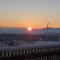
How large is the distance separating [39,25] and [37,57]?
3.79 ft

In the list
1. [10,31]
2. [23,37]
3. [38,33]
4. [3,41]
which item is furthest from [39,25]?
[3,41]

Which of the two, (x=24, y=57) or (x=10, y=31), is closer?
(x=24, y=57)

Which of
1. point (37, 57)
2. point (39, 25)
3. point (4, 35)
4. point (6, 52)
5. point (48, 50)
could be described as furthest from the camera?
point (39, 25)

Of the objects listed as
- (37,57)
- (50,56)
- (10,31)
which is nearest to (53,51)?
(50,56)

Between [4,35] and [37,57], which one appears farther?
[4,35]

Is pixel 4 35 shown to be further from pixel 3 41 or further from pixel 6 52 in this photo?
pixel 6 52

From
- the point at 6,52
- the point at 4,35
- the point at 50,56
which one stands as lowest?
the point at 50,56

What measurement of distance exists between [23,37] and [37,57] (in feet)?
3.05

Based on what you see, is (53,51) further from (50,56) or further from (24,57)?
(24,57)

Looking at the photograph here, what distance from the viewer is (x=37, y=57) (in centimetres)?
322

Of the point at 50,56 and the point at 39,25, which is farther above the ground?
the point at 39,25

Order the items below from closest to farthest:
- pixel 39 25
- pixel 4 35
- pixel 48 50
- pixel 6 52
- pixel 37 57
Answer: pixel 6 52 < pixel 37 57 < pixel 48 50 < pixel 4 35 < pixel 39 25

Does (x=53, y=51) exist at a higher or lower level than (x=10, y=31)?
lower

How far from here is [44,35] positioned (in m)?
4.29
